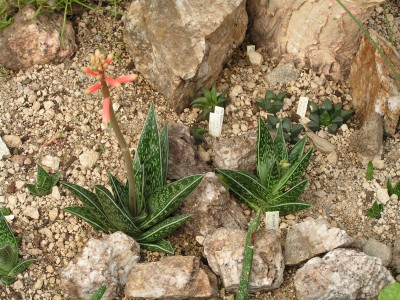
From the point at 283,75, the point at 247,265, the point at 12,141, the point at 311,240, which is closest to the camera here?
the point at 247,265

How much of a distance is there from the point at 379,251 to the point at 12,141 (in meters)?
2.06

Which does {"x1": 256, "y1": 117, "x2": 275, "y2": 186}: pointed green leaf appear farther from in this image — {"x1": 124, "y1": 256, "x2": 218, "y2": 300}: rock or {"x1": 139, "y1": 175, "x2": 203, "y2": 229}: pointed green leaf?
{"x1": 124, "y1": 256, "x2": 218, "y2": 300}: rock

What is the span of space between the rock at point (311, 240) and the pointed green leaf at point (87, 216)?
91 centimetres

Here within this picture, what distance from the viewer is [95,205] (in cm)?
303

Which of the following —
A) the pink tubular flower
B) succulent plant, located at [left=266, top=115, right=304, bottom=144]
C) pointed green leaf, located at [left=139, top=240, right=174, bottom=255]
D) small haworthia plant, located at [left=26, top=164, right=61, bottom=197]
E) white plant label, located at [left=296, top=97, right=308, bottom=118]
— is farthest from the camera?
white plant label, located at [left=296, top=97, right=308, bottom=118]

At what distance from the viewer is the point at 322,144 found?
3.64m

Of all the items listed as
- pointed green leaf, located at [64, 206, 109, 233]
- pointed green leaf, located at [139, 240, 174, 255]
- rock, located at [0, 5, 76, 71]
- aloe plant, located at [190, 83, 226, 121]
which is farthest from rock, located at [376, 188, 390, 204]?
rock, located at [0, 5, 76, 71]

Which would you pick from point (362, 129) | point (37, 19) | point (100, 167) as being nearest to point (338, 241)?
point (362, 129)

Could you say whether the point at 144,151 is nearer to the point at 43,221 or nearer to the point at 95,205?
the point at 95,205

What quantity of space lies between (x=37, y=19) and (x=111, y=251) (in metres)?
1.54

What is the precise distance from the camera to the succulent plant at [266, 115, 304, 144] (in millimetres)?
3619

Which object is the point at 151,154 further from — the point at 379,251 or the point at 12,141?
the point at 379,251

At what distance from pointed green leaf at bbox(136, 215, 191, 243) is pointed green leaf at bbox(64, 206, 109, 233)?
0.18 metres

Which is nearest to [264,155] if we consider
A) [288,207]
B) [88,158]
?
[288,207]
